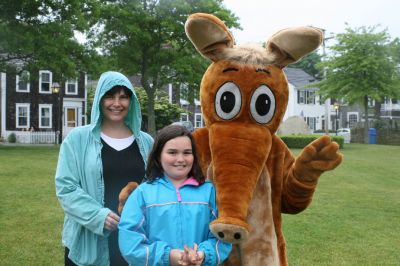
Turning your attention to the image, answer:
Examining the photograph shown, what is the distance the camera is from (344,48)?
1193 inches

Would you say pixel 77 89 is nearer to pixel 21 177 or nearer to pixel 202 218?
pixel 21 177

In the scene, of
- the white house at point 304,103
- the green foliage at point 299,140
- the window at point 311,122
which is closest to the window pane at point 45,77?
the green foliage at point 299,140

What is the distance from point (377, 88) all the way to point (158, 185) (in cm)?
2903

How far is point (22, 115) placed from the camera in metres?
32.2

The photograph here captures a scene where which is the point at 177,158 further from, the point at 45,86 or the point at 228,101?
the point at 45,86

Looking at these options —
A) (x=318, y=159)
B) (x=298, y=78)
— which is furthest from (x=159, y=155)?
(x=298, y=78)

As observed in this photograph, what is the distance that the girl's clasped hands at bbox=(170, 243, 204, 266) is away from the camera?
85.1 inches

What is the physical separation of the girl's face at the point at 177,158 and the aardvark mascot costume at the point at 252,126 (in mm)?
152

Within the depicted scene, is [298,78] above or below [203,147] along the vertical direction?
above

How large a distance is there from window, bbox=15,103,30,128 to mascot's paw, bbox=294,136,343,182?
104 feet

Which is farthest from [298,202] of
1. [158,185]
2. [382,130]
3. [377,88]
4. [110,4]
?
[382,130]

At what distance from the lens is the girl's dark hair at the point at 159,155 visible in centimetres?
242

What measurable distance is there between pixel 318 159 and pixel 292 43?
623 millimetres

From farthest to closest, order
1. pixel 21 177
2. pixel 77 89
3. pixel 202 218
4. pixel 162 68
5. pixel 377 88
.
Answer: pixel 77 89 → pixel 377 88 → pixel 162 68 → pixel 21 177 → pixel 202 218
